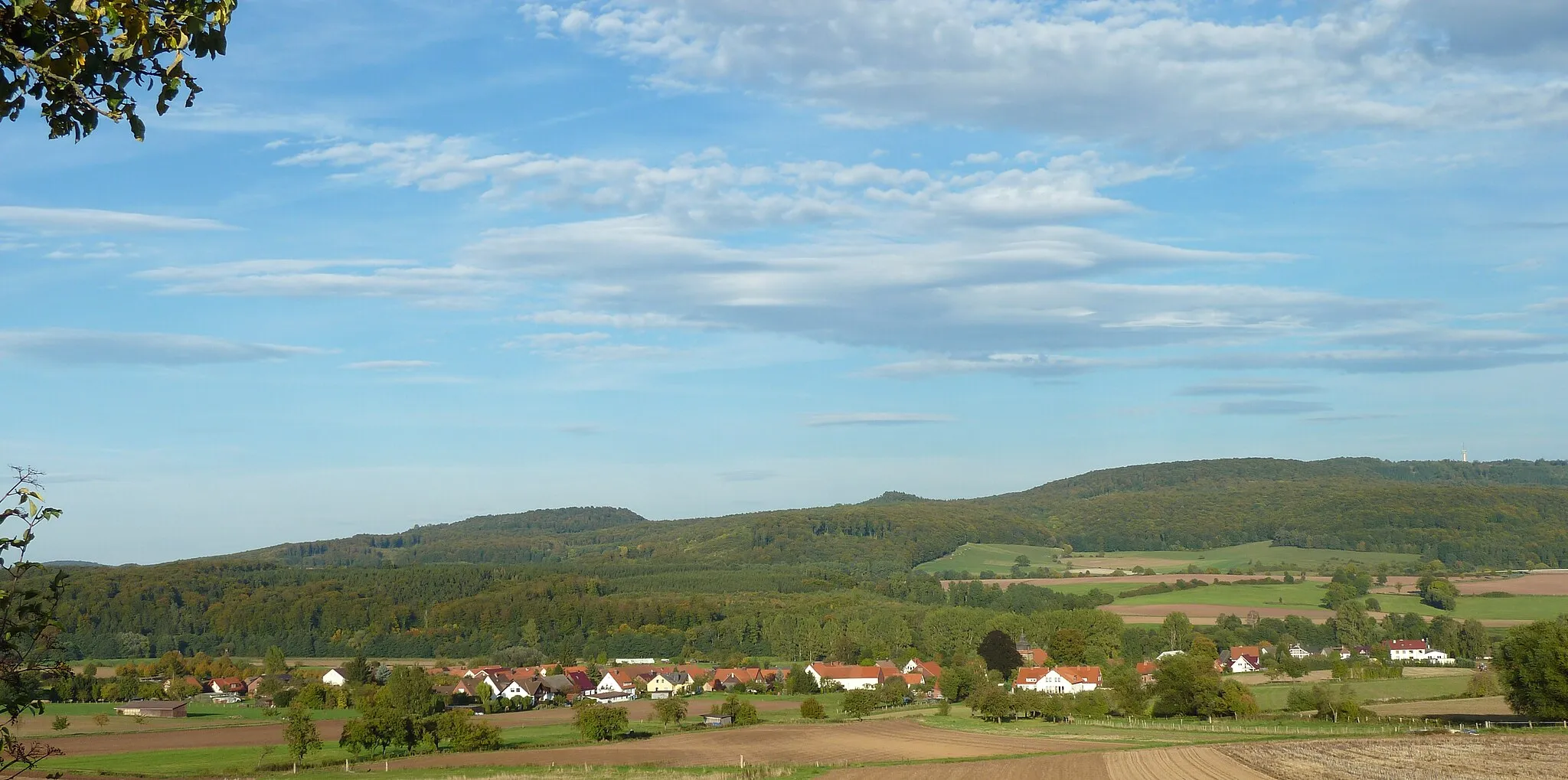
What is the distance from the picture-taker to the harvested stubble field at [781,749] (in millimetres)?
51500

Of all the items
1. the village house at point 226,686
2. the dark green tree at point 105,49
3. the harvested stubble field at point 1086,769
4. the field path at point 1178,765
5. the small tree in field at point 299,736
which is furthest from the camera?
the village house at point 226,686

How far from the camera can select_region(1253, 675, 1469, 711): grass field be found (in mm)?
76750

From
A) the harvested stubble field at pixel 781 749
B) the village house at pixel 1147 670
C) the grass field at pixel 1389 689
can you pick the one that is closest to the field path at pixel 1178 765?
the harvested stubble field at pixel 781 749

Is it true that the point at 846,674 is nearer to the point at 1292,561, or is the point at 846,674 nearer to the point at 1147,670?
the point at 1147,670

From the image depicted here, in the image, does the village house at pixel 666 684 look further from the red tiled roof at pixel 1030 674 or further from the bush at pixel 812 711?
the bush at pixel 812 711

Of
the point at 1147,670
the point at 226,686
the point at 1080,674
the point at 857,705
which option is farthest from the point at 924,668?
the point at 226,686

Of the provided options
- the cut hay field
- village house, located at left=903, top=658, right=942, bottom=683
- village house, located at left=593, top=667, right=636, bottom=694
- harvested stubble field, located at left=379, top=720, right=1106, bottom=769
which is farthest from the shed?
the cut hay field

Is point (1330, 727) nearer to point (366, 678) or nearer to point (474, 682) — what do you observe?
point (474, 682)

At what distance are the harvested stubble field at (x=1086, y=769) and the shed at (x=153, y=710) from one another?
202ft

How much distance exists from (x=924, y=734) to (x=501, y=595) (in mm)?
113393

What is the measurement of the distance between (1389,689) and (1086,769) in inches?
1964

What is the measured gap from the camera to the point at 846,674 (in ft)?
344

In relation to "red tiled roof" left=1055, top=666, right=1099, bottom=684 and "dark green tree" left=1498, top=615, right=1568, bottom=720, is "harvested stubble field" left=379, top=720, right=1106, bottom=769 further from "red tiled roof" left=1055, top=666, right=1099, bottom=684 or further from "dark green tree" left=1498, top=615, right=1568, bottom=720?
"red tiled roof" left=1055, top=666, right=1099, bottom=684

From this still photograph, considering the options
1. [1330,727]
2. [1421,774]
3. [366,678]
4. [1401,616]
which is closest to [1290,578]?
[1401,616]
